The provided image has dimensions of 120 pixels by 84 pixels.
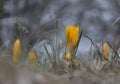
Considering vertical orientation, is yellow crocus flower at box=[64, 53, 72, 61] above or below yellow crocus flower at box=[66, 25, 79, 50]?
below

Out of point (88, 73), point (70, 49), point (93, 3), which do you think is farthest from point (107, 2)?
point (88, 73)

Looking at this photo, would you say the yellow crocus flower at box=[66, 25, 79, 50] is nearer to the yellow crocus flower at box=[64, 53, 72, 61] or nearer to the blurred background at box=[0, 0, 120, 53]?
the yellow crocus flower at box=[64, 53, 72, 61]

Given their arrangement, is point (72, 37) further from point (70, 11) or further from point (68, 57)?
point (70, 11)

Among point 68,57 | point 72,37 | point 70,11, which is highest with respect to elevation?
point 70,11

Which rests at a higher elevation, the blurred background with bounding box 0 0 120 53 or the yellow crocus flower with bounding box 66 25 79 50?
the blurred background with bounding box 0 0 120 53

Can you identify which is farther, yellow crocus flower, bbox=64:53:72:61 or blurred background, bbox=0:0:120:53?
blurred background, bbox=0:0:120:53

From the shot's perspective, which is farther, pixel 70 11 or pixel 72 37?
pixel 70 11

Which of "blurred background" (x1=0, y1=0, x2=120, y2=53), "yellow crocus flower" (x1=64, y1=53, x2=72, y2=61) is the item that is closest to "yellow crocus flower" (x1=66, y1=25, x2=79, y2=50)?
"yellow crocus flower" (x1=64, y1=53, x2=72, y2=61)

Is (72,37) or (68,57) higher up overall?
(72,37)

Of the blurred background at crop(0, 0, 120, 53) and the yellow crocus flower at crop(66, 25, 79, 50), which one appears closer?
the yellow crocus flower at crop(66, 25, 79, 50)

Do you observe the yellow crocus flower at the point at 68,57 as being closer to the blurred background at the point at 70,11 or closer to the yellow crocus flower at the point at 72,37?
the yellow crocus flower at the point at 72,37

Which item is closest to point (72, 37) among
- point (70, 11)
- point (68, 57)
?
point (68, 57)

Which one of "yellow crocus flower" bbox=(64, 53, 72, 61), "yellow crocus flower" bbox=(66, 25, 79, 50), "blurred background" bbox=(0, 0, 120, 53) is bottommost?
"yellow crocus flower" bbox=(64, 53, 72, 61)
